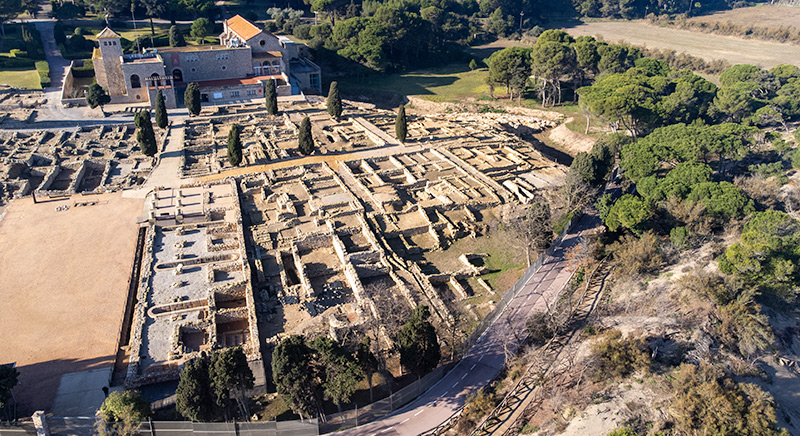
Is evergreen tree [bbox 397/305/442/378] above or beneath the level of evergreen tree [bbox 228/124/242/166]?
beneath

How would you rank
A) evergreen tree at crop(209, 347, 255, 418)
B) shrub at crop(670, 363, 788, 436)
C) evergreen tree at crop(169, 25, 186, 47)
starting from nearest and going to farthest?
shrub at crop(670, 363, 788, 436) < evergreen tree at crop(209, 347, 255, 418) < evergreen tree at crop(169, 25, 186, 47)

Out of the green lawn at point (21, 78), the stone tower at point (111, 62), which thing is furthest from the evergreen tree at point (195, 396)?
the green lawn at point (21, 78)

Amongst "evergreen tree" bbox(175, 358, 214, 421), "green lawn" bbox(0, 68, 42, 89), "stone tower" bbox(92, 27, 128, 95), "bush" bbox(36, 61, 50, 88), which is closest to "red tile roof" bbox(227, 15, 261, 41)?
"stone tower" bbox(92, 27, 128, 95)

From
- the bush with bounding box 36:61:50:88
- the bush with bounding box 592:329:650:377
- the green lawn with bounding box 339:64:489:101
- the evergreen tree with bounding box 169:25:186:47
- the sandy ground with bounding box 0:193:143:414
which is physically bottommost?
the sandy ground with bounding box 0:193:143:414

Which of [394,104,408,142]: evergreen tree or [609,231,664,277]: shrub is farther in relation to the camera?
[394,104,408,142]: evergreen tree

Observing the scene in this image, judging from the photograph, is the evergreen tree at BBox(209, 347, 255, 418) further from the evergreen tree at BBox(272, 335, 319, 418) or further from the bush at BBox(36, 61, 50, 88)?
the bush at BBox(36, 61, 50, 88)

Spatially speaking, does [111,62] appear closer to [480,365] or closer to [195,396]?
[195,396]

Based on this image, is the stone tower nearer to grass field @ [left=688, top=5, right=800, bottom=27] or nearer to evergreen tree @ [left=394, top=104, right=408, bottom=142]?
evergreen tree @ [left=394, top=104, right=408, bottom=142]

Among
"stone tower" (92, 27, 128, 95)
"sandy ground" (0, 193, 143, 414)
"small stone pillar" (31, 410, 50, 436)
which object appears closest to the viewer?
"small stone pillar" (31, 410, 50, 436)

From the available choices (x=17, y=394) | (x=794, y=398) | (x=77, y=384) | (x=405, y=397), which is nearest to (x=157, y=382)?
(x=77, y=384)
